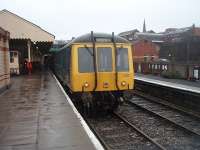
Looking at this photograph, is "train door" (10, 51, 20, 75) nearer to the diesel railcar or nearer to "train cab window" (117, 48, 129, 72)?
the diesel railcar

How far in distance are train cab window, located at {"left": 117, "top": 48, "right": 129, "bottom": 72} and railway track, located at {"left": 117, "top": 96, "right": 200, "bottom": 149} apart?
1.83m

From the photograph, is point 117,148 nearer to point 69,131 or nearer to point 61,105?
point 69,131

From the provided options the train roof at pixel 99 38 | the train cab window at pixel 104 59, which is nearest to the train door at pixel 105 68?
the train cab window at pixel 104 59

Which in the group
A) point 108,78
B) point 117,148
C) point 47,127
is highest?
point 108,78

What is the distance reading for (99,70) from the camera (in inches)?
548

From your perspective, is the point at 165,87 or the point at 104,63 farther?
the point at 165,87

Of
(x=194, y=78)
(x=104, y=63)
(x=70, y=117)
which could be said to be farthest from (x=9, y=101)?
(x=194, y=78)

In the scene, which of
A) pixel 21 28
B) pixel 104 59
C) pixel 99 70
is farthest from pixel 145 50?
pixel 99 70

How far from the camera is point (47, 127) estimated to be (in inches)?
359

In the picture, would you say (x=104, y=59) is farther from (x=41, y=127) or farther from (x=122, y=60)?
(x=41, y=127)

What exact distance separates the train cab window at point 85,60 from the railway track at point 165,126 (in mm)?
2373

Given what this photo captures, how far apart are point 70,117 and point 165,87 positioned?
28.2 feet

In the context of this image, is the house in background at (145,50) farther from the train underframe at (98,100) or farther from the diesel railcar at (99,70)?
the diesel railcar at (99,70)

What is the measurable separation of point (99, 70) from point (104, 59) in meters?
0.48
